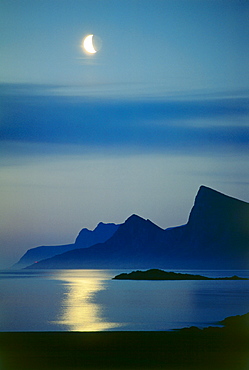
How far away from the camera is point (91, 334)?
546 centimetres

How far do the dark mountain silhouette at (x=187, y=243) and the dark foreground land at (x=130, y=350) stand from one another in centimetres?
1313

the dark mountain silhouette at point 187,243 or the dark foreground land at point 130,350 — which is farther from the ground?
the dark mountain silhouette at point 187,243

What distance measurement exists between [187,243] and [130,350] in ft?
55.5

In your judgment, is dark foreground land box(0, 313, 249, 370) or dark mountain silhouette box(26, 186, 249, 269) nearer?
dark foreground land box(0, 313, 249, 370)

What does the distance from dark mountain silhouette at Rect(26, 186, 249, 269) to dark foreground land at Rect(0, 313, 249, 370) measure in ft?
43.1

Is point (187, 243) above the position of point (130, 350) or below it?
above

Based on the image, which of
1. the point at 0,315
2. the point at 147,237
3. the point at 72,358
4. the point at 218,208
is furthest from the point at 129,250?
the point at 72,358

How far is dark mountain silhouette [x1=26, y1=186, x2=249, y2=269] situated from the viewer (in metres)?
20.0

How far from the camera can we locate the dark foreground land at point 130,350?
418 cm

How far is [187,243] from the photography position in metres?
21.5

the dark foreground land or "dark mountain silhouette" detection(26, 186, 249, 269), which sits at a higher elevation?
"dark mountain silhouette" detection(26, 186, 249, 269)

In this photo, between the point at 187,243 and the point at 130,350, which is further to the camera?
the point at 187,243

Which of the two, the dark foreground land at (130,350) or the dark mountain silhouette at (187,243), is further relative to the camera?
the dark mountain silhouette at (187,243)

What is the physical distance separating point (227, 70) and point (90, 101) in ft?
5.44
